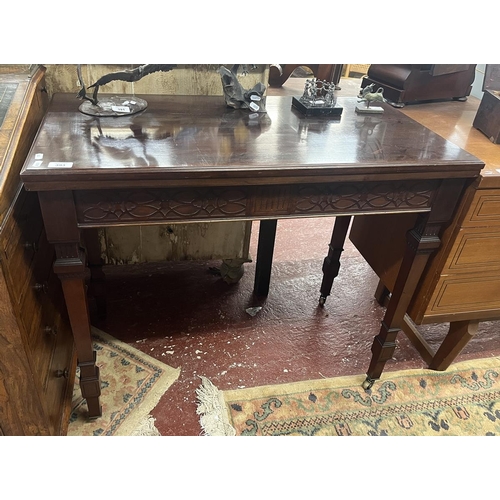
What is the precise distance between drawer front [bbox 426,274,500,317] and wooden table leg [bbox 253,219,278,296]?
60 centimetres

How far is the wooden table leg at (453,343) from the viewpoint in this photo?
1413mm

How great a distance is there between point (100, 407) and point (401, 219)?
3.41 feet

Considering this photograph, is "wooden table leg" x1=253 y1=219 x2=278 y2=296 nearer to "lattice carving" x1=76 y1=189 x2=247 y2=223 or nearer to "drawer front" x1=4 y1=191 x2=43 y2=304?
"lattice carving" x1=76 y1=189 x2=247 y2=223

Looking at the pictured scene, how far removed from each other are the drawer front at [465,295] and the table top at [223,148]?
0.36 meters

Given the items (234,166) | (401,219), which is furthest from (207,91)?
(401,219)

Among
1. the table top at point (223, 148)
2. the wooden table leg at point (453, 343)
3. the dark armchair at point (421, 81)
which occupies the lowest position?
the wooden table leg at point (453, 343)

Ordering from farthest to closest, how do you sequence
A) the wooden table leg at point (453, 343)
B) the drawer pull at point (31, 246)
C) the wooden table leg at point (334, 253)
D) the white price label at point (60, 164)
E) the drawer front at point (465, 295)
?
the wooden table leg at point (334, 253)
the wooden table leg at point (453, 343)
the drawer front at point (465, 295)
the drawer pull at point (31, 246)
the white price label at point (60, 164)

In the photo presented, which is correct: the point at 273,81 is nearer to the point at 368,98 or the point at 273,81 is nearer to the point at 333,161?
the point at 368,98

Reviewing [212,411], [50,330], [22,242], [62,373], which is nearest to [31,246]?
[22,242]

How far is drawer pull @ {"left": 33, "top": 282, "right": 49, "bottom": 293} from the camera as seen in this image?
3.26 ft

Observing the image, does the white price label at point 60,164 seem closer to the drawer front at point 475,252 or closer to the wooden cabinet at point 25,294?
the wooden cabinet at point 25,294

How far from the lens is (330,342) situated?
1618 millimetres

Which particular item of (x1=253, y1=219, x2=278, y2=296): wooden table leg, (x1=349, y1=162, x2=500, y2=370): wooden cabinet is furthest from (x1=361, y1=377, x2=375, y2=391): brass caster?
(x1=253, y1=219, x2=278, y2=296): wooden table leg

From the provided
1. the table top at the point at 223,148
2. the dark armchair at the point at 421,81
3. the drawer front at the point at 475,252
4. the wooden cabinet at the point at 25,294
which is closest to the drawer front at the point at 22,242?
the wooden cabinet at the point at 25,294
